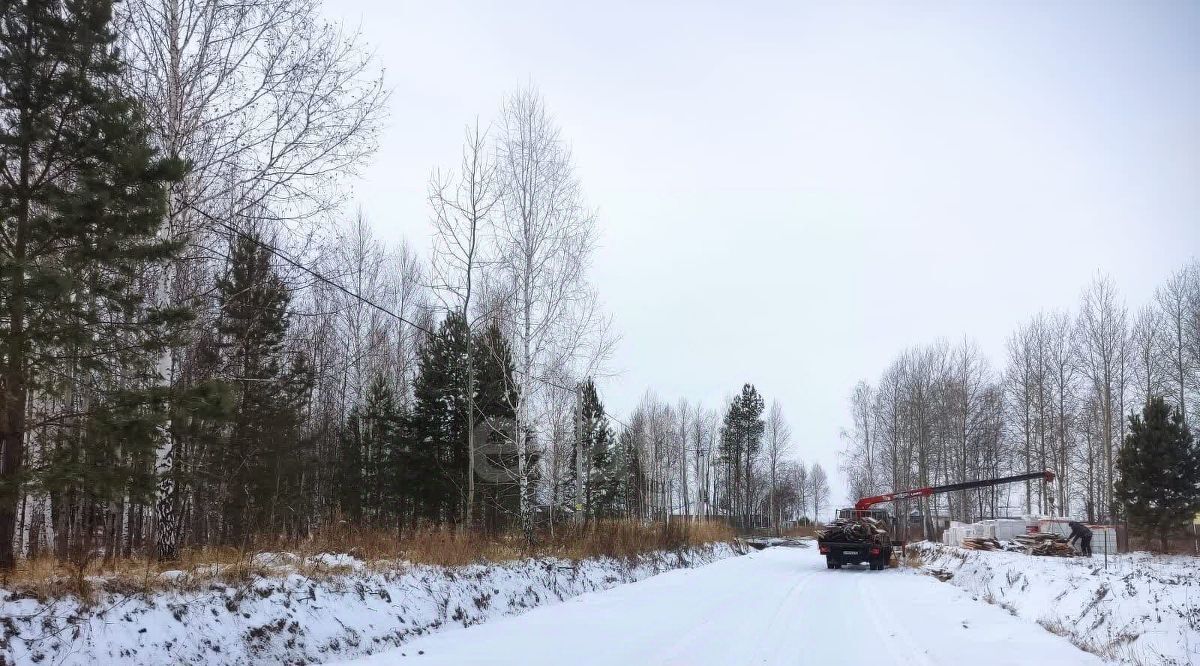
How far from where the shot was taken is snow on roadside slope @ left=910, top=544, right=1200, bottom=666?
7.84 metres

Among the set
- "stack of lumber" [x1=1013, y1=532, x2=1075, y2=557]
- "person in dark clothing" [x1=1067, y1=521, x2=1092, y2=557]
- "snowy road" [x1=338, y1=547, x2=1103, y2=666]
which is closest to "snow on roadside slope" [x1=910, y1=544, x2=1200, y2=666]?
"snowy road" [x1=338, y1=547, x2=1103, y2=666]

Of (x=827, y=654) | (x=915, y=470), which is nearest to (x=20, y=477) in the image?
(x=827, y=654)

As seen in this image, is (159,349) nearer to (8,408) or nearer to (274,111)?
(8,408)

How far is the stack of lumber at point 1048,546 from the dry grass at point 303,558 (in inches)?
542

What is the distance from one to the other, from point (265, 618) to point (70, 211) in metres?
4.40

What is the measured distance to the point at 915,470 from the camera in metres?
59.6

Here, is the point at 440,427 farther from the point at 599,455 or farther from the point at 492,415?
the point at 599,455

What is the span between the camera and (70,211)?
6.53 metres

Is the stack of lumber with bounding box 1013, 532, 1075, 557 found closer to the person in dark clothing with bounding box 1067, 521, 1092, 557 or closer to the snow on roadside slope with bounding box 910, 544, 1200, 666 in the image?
the person in dark clothing with bounding box 1067, 521, 1092, 557

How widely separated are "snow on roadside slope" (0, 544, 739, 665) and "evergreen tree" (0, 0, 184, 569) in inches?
43.8

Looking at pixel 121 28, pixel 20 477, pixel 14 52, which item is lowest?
pixel 20 477

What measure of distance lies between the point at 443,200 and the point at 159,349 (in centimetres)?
1119

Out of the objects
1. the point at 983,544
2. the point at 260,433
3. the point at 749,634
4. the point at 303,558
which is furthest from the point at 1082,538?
the point at 260,433

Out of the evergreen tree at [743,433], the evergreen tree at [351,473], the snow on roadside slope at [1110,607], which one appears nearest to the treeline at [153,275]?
the evergreen tree at [351,473]
